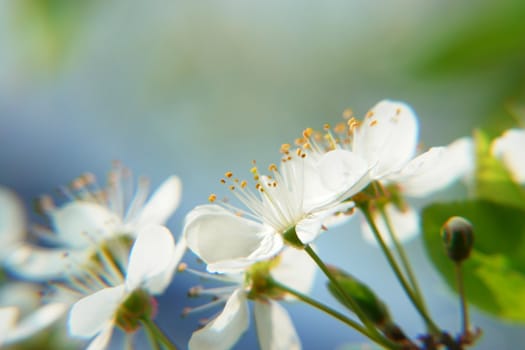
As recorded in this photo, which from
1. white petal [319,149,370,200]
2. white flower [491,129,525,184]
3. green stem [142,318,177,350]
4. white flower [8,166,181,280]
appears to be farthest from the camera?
white flower [8,166,181,280]

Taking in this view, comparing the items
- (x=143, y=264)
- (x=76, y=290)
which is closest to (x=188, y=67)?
(x=76, y=290)

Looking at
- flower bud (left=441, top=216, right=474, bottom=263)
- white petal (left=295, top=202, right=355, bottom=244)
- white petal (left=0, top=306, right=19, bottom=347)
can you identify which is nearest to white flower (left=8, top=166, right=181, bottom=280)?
white petal (left=0, top=306, right=19, bottom=347)

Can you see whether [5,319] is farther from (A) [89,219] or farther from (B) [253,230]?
(B) [253,230]

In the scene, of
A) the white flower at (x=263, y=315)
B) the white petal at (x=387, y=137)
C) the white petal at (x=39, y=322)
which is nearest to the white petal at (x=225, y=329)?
the white flower at (x=263, y=315)

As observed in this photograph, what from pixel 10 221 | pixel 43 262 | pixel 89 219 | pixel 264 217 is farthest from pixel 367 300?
pixel 10 221

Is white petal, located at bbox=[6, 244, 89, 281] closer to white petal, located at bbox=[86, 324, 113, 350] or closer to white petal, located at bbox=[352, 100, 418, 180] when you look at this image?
white petal, located at bbox=[86, 324, 113, 350]

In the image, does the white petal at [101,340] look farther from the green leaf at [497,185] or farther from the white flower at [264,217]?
the green leaf at [497,185]
